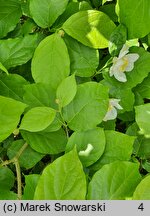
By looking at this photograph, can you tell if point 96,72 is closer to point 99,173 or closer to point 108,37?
point 108,37

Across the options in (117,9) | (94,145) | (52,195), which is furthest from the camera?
(117,9)

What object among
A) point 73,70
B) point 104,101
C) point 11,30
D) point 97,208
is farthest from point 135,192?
point 11,30

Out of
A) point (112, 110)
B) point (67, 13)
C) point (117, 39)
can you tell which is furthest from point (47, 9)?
point (112, 110)

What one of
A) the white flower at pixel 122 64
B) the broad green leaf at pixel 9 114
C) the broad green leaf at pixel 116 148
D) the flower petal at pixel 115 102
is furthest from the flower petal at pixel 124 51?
the broad green leaf at pixel 9 114

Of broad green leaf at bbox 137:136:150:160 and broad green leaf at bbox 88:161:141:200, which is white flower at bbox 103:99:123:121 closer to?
broad green leaf at bbox 137:136:150:160

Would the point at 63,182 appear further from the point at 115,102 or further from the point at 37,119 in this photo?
the point at 115,102
